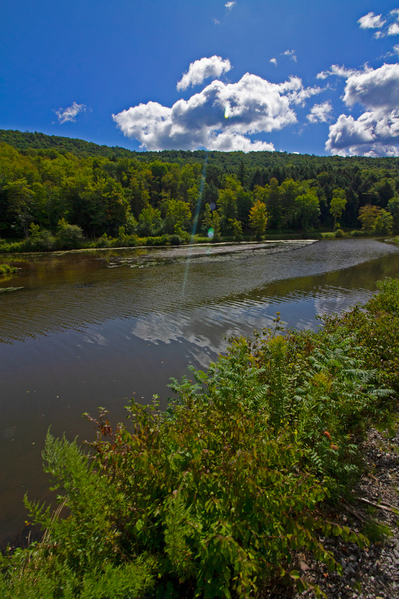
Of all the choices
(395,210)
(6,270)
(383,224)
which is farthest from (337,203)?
(6,270)

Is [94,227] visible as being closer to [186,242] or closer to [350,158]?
[186,242]

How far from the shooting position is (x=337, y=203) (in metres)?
89.4

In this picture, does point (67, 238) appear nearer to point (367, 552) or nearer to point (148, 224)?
point (148, 224)

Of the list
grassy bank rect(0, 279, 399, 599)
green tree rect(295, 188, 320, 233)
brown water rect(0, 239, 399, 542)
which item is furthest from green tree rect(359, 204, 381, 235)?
grassy bank rect(0, 279, 399, 599)

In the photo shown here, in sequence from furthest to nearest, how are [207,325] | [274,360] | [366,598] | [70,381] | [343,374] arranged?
[207,325], [70,381], [274,360], [343,374], [366,598]

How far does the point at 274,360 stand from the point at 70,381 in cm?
683

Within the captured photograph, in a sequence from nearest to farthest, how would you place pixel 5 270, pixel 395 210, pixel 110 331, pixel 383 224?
pixel 110 331 < pixel 5 270 < pixel 383 224 < pixel 395 210

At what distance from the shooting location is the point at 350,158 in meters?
198

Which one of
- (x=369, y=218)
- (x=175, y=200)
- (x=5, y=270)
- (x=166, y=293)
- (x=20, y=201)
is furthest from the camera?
(x=369, y=218)

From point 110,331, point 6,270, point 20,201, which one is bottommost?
point 110,331

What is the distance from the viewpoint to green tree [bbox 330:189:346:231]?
8925 cm

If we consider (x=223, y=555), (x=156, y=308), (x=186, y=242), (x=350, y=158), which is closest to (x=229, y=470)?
(x=223, y=555)

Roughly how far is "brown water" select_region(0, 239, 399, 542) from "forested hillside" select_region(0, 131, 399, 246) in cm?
4273

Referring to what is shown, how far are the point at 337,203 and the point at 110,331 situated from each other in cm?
9658
